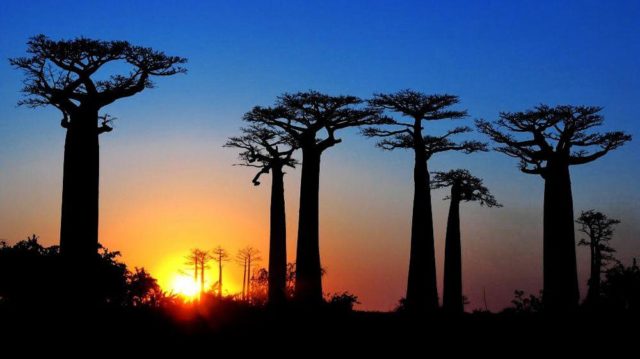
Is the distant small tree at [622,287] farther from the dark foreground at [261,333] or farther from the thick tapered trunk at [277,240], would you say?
the thick tapered trunk at [277,240]

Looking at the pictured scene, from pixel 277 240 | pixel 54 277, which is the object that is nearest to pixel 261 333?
pixel 54 277

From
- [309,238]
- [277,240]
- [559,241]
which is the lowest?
[559,241]

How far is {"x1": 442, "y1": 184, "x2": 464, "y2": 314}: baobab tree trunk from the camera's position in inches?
1071

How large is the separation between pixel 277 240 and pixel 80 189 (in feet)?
36.1

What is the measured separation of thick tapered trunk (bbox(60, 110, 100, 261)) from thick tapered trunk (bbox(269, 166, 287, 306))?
10.3 meters

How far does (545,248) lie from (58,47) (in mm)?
14859

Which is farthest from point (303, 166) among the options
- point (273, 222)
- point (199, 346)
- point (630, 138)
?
point (199, 346)

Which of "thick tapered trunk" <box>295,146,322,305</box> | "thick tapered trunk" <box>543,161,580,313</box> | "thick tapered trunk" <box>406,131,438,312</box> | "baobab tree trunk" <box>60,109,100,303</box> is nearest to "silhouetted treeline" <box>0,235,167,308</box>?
"baobab tree trunk" <box>60,109,100,303</box>

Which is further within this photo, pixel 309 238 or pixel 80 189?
pixel 309 238

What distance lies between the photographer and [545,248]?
23078mm

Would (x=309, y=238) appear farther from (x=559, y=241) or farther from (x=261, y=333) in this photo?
(x=261, y=333)

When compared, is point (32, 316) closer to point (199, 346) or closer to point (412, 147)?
point (199, 346)

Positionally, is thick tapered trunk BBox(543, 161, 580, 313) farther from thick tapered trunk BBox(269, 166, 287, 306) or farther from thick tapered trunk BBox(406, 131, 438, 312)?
thick tapered trunk BBox(269, 166, 287, 306)

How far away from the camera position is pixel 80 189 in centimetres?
1753
